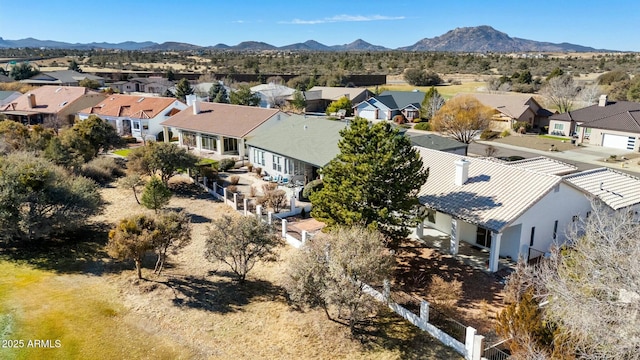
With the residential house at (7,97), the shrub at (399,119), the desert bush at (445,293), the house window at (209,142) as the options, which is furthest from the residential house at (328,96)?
the desert bush at (445,293)

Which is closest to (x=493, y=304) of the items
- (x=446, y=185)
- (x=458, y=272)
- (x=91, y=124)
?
(x=458, y=272)

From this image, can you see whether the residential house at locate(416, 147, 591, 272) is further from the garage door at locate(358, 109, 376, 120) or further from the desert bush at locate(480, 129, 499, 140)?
the garage door at locate(358, 109, 376, 120)

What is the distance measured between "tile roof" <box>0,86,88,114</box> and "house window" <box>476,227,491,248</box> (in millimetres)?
59119

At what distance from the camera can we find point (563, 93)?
7094 centimetres

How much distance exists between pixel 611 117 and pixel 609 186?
3548cm

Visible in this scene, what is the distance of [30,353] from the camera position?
52.3 ft

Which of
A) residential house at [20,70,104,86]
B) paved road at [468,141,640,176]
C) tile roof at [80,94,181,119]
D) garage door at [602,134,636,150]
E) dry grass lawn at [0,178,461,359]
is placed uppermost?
residential house at [20,70,104,86]

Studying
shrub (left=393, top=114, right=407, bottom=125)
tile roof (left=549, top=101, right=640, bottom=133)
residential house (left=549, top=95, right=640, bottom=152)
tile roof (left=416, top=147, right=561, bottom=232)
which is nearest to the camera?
tile roof (left=416, top=147, right=561, bottom=232)

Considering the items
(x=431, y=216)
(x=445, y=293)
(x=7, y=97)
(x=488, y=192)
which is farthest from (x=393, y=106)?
(x=7, y=97)

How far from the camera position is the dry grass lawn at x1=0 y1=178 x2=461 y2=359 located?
16.2m

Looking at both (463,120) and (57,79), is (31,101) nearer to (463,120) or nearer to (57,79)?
(57,79)

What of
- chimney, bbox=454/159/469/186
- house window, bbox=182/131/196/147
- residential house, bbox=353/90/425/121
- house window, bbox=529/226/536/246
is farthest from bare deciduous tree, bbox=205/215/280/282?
residential house, bbox=353/90/425/121

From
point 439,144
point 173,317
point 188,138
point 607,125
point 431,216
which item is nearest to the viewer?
point 173,317

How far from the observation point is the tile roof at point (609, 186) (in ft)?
77.5
